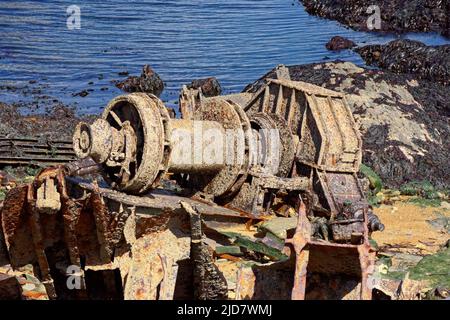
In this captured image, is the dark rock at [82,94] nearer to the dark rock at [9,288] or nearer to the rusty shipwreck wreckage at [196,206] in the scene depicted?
the rusty shipwreck wreckage at [196,206]

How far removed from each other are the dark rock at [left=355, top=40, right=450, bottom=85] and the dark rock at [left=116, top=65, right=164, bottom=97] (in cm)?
606

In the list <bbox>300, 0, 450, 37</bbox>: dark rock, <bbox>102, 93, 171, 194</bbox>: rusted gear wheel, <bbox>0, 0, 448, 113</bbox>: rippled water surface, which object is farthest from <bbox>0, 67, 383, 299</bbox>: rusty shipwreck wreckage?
<bbox>300, 0, 450, 37</bbox>: dark rock

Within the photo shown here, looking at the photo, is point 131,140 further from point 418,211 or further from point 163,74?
point 163,74

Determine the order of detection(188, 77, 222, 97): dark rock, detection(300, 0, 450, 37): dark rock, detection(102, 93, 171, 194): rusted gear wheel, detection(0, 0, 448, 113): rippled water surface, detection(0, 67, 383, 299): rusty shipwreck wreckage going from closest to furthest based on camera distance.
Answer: detection(0, 67, 383, 299): rusty shipwreck wreckage → detection(102, 93, 171, 194): rusted gear wheel → detection(188, 77, 222, 97): dark rock → detection(0, 0, 448, 113): rippled water surface → detection(300, 0, 450, 37): dark rock

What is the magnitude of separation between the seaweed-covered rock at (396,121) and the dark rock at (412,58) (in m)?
6.61

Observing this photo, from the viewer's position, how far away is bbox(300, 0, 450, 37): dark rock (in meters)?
28.6

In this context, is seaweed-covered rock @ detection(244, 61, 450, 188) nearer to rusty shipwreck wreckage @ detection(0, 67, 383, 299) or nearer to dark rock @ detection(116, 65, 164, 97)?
rusty shipwreck wreckage @ detection(0, 67, 383, 299)

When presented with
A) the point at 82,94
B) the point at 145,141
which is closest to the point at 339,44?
the point at 82,94

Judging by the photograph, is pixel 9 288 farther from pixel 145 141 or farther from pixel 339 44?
pixel 339 44

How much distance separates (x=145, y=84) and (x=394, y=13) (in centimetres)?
1154

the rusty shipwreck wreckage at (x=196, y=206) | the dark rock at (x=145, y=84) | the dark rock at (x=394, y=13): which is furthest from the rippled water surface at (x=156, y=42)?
the rusty shipwreck wreckage at (x=196, y=206)

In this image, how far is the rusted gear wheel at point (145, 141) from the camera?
9.55 metres

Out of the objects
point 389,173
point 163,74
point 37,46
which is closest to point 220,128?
point 389,173

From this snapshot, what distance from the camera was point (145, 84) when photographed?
68.6 ft
